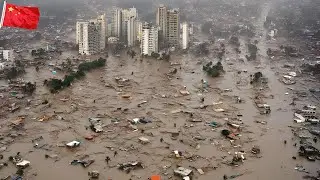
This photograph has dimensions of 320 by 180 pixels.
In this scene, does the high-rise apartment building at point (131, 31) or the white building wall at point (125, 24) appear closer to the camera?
the high-rise apartment building at point (131, 31)

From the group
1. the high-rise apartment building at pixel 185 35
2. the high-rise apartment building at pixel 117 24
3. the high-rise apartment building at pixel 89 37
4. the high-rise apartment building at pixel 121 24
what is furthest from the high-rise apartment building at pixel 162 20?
the high-rise apartment building at pixel 89 37

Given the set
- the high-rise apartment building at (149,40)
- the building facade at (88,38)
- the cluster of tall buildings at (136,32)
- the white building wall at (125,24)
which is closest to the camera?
the building facade at (88,38)

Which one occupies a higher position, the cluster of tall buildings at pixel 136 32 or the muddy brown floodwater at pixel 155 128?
the cluster of tall buildings at pixel 136 32

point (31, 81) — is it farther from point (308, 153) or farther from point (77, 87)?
point (308, 153)

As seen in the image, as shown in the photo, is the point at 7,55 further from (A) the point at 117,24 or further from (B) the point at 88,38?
(A) the point at 117,24

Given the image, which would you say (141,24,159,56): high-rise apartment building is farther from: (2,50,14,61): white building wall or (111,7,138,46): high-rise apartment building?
(2,50,14,61): white building wall

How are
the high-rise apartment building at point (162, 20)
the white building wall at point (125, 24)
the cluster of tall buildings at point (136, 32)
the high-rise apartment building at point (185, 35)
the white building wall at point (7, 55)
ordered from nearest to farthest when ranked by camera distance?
the white building wall at point (7, 55), the cluster of tall buildings at point (136, 32), the high-rise apartment building at point (185, 35), the high-rise apartment building at point (162, 20), the white building wall at point (125, 24)

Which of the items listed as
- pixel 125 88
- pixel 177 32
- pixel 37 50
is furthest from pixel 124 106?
pixel 177 32

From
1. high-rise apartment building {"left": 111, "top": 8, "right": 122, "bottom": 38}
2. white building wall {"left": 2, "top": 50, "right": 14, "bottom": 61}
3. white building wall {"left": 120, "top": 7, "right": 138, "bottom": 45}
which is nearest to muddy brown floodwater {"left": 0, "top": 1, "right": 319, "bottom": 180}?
white building wall {"left": 2, "top": 50, "right": 14, "bottom": 61}

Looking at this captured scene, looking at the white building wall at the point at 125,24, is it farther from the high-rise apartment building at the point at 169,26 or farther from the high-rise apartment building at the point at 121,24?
the high-rise apartment building at the point at 169,26
